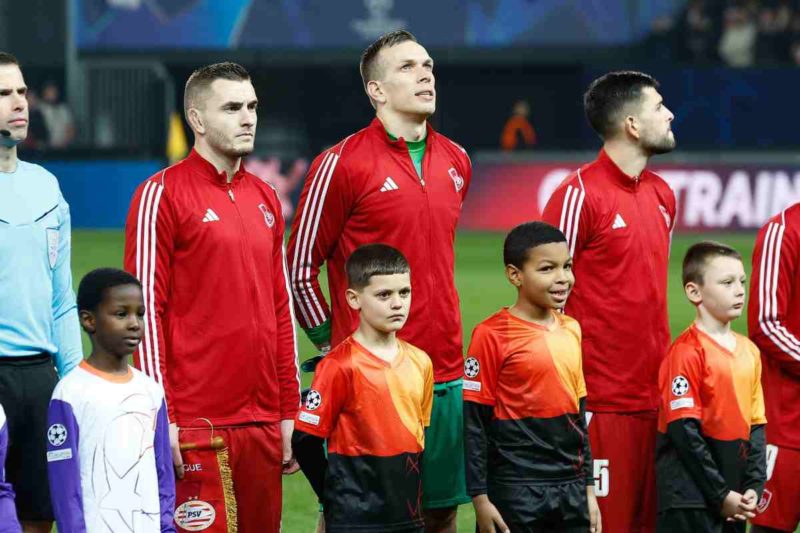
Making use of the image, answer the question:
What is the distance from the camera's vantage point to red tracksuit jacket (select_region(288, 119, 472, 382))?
6.68m

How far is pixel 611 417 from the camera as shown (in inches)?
266

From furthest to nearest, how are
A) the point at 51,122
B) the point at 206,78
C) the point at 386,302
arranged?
1. the point at 51,122
2. the point at 206,78
3. the point at 386,302

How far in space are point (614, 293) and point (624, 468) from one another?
2.43 feet

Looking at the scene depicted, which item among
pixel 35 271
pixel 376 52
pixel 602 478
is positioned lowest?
pixel 602 478

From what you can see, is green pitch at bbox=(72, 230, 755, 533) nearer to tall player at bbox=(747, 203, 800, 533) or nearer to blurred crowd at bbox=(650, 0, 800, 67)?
tall player at bbox=(747, 203, 800, 533)

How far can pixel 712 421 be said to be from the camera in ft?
21.3

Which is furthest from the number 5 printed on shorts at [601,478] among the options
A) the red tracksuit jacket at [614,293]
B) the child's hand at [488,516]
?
the child's hand at [488,516]

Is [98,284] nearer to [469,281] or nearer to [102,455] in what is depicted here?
[102,455]

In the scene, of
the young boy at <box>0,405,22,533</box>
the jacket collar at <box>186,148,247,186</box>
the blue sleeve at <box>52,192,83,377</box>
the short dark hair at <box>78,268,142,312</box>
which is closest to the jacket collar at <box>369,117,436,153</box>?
the jacket collar at <box>186,148,247,186</box>

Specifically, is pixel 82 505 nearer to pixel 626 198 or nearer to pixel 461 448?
pixel 461 448

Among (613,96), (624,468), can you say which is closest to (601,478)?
(624,468)

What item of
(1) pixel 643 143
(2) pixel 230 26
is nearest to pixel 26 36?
(2) pixel 230 26

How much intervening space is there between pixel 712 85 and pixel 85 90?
1162 centimetres

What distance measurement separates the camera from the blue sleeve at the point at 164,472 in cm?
564
